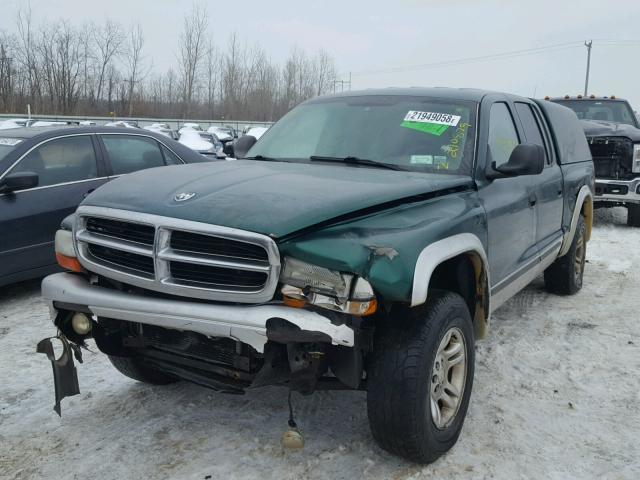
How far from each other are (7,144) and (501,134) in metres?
4.43

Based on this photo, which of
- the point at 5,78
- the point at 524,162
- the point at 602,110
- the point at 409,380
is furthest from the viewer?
the point at 5,78

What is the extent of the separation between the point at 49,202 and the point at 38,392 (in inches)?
95.0

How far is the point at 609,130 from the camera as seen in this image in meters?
9.62

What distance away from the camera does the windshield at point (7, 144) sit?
215 inches

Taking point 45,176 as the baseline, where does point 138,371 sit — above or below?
below

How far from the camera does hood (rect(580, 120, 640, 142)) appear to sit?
9.39m

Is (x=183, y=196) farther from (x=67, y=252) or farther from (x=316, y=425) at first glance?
(x=316, y=425)

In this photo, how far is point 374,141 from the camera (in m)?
3.77

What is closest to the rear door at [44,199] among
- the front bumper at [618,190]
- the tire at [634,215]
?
the front bumper at [618,190]

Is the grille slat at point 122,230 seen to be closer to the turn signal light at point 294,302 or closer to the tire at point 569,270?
the turn signal light at point 294,302

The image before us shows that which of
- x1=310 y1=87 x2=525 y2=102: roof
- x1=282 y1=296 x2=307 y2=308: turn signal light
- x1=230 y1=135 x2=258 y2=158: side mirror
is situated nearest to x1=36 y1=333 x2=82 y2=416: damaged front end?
x1=282 y1=296 x2=307 y2=308: turn signal light

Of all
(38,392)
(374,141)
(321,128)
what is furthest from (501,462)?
(38,392)

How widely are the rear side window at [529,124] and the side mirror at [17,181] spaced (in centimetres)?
414

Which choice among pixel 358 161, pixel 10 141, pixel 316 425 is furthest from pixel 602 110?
pixel 316 425
